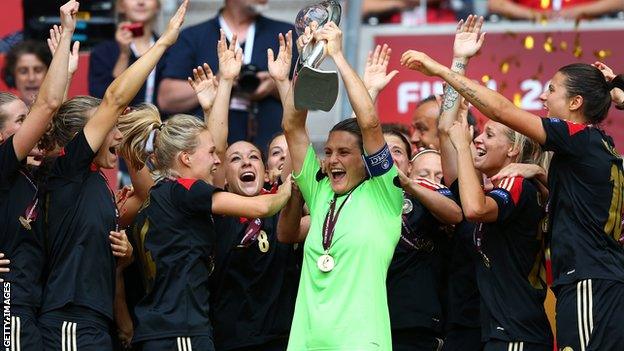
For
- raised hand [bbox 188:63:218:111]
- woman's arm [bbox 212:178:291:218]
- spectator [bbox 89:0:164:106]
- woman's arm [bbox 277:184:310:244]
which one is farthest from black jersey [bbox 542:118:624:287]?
spectator [bbox 89:0:164:106]

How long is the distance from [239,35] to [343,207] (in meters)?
4.01

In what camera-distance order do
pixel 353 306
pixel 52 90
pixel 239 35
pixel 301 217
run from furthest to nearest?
pixel 239 35 → pixel 301 217 → pixel 52 90 → pixel 353 306

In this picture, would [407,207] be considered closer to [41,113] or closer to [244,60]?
[41,113]

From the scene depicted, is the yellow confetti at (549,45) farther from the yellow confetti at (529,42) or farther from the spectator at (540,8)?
the spectator at (540,8)

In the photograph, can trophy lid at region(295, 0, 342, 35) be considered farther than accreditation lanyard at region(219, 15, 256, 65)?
No

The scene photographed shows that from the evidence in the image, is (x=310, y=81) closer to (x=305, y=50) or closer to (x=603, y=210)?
(x=305, y=50)

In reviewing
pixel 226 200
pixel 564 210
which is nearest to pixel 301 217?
pixel 226 200

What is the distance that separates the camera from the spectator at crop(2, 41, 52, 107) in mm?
11117

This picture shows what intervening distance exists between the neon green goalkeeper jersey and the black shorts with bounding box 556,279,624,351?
958 mm

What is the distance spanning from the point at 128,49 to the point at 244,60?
931mm

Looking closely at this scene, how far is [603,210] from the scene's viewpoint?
24.4ft

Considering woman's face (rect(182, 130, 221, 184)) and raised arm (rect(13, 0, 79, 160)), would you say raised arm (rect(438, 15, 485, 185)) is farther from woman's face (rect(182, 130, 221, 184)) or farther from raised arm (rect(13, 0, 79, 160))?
raised arm (rect(13, 0, 79, 160))

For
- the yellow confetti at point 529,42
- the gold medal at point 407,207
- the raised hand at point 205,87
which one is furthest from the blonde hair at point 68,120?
the yellow confetti at point 529,42

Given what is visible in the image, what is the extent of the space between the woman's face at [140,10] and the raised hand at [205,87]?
258 cm
